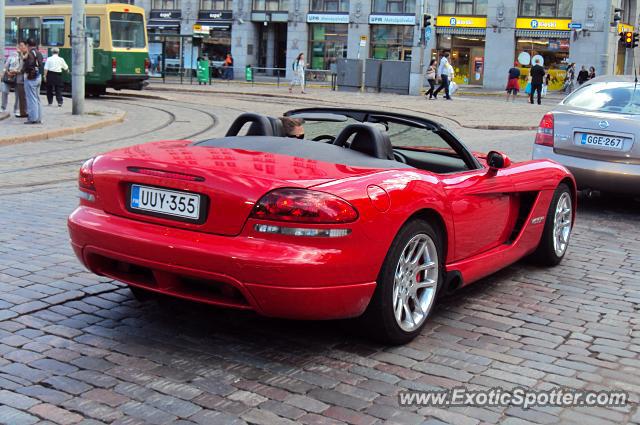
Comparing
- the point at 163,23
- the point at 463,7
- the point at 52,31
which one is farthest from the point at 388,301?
the point at 163,23

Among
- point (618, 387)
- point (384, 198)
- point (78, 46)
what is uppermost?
point (78, 46)

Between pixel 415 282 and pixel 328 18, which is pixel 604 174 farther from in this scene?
pixel 328 18

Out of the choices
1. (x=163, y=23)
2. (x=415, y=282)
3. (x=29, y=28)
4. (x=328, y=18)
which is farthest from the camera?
(x=163, y=23)

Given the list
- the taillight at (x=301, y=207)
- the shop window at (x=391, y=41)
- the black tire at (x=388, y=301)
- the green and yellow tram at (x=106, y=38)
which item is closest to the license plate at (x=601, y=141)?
the black tire at (x=388, y=301)

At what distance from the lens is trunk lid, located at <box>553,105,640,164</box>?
27.9 feet

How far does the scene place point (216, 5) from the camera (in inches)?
2240

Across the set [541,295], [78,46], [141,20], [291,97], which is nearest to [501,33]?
[291,97]

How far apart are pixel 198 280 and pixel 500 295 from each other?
7.87ft

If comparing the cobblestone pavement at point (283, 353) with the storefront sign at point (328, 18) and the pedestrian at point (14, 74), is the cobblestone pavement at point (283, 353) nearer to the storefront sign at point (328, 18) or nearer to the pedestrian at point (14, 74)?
the pedestrian at point (14, 74)

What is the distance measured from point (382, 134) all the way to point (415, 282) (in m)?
0.87

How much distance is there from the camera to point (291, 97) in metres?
32.1

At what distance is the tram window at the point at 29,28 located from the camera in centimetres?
2977

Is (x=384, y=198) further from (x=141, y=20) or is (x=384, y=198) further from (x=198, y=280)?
(x=141, y=20)

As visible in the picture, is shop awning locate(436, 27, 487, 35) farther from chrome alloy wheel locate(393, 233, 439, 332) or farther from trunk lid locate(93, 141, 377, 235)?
trunk lid locate(93, 141, 377, 235)
